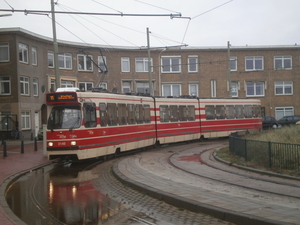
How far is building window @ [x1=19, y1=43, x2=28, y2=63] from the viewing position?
35094 mm

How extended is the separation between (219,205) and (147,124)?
14.8 metres

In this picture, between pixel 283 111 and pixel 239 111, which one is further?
pixel 283 111

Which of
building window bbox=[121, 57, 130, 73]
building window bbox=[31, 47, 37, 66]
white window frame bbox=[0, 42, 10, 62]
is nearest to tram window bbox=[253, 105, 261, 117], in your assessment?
building window bbox=[121, 57, 130, 73]

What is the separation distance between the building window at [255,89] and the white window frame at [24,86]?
26.1m

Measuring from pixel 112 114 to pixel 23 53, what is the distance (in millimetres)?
20586

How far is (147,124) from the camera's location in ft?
74.4

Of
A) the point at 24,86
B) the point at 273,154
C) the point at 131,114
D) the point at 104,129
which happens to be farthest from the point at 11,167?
the point at 24,86

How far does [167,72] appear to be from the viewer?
151 ft

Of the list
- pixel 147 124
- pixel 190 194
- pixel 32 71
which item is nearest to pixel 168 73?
pixel 32 71

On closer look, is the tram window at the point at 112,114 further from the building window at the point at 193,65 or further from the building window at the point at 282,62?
the building window at the point at 282,62

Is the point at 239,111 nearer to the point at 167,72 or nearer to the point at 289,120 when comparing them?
the point at 289,120

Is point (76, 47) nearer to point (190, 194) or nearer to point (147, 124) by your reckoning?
point (147, 124)

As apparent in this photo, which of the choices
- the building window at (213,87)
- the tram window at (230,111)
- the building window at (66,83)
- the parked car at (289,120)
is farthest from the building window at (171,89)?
the tram window at (230,111)

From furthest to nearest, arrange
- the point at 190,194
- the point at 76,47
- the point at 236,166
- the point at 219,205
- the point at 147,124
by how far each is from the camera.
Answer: the point at 76,47, the point at 147,124, the point at 236,166, the point at 190,194, the point at 219,205
